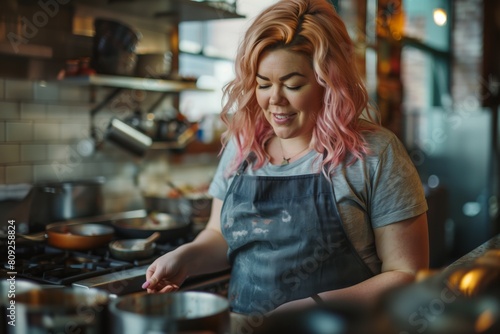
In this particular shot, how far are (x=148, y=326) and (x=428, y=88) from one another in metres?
6.94

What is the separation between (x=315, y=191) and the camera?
1.85 m

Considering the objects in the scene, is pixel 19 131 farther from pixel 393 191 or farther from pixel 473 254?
pixel 473 254

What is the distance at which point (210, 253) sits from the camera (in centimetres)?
202

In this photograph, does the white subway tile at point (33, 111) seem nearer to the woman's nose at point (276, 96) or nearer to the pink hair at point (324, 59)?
the pink hair at point (324, 59)

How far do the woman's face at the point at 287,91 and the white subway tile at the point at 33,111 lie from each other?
1.60 meters

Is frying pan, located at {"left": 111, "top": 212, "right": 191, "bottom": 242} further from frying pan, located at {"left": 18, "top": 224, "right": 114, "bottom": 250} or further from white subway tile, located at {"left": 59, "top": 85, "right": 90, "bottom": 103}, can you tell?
white subway tile, located at {"left": 59, "top": 85, "right": 90, "bottom": 103}

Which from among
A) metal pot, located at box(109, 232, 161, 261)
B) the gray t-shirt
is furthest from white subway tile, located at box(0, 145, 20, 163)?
the gray t-shirt

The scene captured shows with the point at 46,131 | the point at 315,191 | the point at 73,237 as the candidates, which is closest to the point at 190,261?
the point at 315,191

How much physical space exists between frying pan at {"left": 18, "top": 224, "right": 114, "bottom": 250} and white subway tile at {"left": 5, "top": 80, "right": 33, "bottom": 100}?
2.32 feet

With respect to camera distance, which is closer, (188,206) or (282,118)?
(282,118)

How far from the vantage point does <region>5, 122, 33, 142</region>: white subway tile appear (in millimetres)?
2922

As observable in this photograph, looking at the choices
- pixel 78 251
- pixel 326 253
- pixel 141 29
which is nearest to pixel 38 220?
pixel 78 251

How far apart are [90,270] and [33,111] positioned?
3.61 feet

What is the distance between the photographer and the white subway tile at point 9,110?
113 inches
